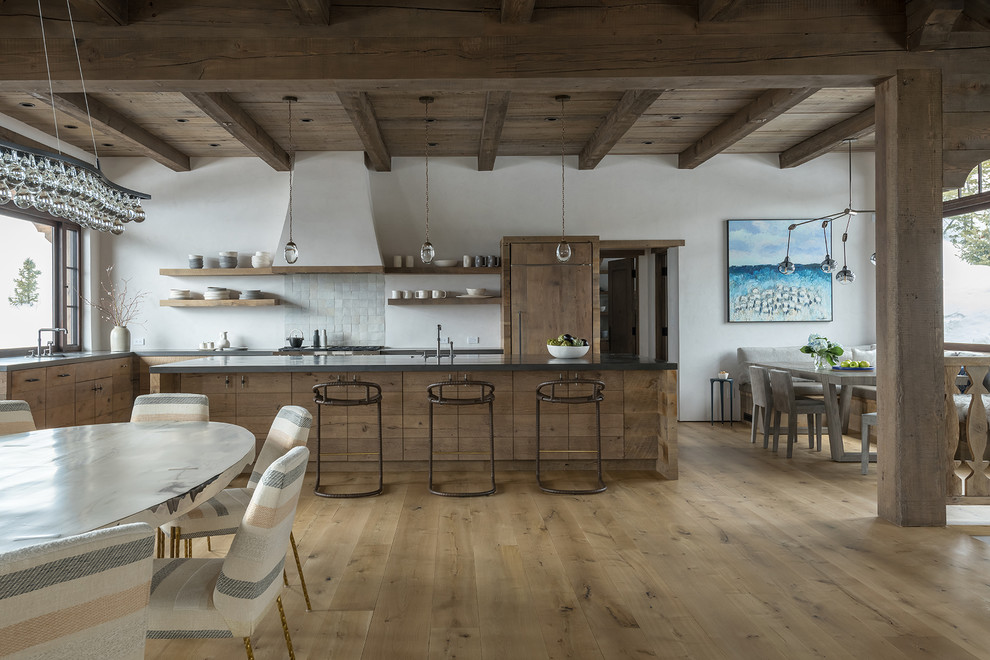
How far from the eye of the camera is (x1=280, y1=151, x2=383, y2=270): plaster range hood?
6.88 m

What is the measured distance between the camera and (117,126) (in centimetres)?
553

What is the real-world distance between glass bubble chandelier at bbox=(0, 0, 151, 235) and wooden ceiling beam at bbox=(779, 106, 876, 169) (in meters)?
5.50

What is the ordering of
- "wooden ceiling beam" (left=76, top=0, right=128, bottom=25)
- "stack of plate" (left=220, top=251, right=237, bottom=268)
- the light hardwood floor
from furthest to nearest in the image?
"stack of plate" (left=220, top=251, right=237, bottom=268) → "wooden ceiling beam" (left=76, top=0, right=128, bottom=25) → the light hardwood floor

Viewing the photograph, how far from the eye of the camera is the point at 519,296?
6.91 meters

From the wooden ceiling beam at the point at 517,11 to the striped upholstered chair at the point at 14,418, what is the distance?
3019 mm

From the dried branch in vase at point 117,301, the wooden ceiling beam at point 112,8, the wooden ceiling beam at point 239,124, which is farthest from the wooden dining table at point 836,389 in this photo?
the dried branch in vase at point 117,301

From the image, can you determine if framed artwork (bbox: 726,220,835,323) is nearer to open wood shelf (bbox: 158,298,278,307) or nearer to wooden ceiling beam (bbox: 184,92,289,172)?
wooden ceiling beam (bbox: 184,92,289,172)

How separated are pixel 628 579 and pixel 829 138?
5.35 m

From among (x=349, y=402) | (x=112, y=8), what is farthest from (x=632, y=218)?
(x=112, y=8)

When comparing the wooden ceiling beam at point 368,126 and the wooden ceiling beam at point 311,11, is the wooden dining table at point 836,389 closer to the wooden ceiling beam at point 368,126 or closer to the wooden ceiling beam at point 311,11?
the wooden ceiling beam at point 368,126

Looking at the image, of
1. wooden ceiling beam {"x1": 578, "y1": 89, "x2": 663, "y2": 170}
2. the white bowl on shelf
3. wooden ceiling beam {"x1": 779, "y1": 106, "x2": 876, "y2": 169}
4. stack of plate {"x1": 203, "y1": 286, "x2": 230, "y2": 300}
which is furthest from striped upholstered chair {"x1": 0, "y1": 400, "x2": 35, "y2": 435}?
wooden ceiling beam {"x1": 779, "y1": 106, "x2": 876, "y2": 169}

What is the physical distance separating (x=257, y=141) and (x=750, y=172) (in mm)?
5315

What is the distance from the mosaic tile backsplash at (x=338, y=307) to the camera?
728 centimetres

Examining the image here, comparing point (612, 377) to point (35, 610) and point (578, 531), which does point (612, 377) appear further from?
point (35, 610)
